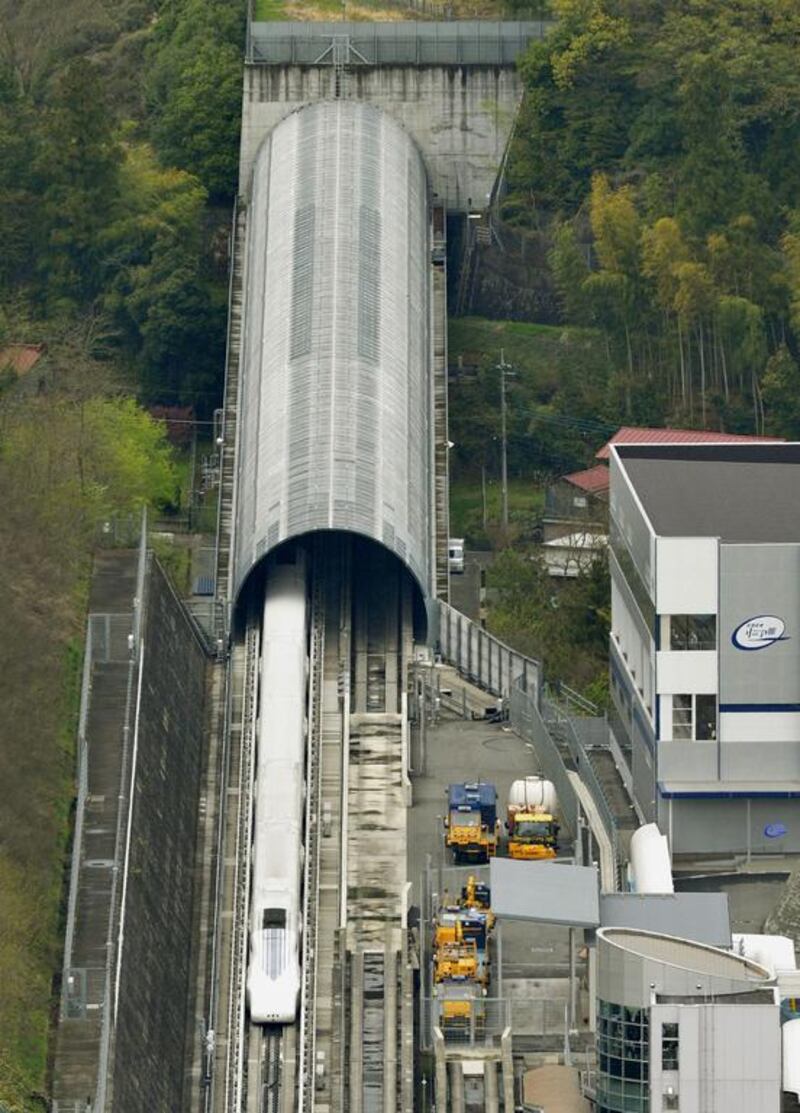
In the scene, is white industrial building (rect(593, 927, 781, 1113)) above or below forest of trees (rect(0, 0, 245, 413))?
below

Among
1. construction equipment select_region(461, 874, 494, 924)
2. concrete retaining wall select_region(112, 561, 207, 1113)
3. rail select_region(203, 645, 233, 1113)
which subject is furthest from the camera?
construction equipment select_region(461, 874, 494, 924)

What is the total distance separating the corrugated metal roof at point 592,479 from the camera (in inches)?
6471

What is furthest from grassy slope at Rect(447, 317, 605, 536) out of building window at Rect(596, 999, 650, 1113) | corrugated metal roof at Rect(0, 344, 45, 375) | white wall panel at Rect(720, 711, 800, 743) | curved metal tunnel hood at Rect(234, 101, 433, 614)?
building window at Rect(596, 999, 650, 1113)

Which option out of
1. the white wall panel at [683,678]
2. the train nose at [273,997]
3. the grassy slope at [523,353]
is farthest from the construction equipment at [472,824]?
the grassy slope at [523,353]

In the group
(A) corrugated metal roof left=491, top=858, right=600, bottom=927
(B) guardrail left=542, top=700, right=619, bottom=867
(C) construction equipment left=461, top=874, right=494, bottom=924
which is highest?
(B) guardrail left=542, top=700, right=619, bottom=867

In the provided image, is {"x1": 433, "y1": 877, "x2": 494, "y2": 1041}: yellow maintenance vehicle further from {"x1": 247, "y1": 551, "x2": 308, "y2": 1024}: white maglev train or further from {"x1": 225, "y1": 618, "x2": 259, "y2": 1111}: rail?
{"x1": 225, "y1": 618, "x2": 259, "y2": 1111}: rail

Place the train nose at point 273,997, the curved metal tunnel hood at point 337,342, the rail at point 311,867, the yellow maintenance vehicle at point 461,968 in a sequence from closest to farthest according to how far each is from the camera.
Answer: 1. the yellow maintenance vehicle at point 461,968
2. the rail at point 311,867
3. the train nose at point 273,997
4. the curved metal tunnel hood at point 337,342

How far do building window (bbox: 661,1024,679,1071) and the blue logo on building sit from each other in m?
18.7

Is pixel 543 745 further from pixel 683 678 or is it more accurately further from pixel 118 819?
pixel 118 819

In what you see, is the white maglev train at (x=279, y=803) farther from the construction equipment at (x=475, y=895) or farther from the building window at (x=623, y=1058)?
the building window at (x=623, y=1058)

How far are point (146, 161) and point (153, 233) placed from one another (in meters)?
5.91

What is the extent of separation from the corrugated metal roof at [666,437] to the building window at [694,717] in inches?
1146

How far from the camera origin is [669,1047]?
118 meters

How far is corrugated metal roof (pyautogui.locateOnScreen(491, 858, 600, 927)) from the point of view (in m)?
123
